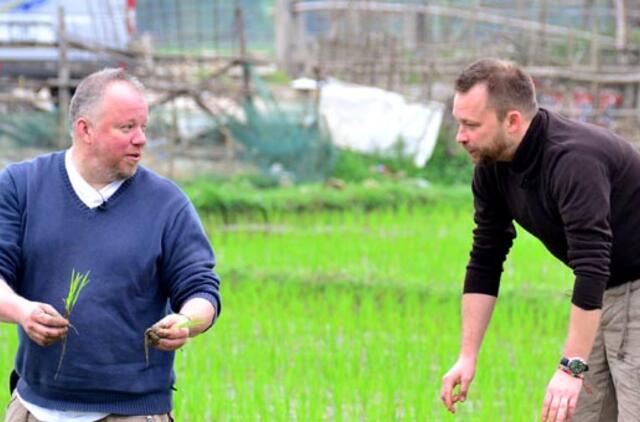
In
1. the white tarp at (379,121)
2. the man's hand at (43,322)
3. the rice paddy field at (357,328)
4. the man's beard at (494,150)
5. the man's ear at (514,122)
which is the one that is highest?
the man's ear at (514,122)

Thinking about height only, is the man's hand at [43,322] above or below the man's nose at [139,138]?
below

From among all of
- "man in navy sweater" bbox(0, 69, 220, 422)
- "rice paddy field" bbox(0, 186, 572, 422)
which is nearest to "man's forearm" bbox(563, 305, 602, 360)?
Answer: "man in navy sweater" bbox(0, 69, 220, 422)

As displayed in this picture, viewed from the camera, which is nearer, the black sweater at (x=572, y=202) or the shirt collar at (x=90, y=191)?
the shirt collar at (x=90, y=191)

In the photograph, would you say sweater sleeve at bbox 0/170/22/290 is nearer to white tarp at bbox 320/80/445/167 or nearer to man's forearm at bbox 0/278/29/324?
man's forearm at bbox 0/278/29/324

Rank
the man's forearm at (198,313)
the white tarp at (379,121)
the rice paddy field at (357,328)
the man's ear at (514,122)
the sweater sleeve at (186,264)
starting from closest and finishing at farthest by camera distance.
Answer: the man's forearm at (198,313) → the sweater sleeve at (186,264) → the man's ear at (514,122) → the rice paddy field at (357,328) → the white tarp at (379,121)

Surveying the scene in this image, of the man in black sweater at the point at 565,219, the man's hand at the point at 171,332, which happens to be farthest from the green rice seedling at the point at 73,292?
the man in black sweater at the point at 565,219

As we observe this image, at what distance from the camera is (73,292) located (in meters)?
3.81

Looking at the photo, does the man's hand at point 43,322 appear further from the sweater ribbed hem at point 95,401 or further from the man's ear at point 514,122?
the man's ear at point 514,122

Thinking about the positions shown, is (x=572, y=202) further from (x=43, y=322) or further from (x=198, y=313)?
(x=43, y=322)

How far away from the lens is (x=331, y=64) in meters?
17.5

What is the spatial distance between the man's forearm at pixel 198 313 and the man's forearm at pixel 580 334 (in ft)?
3.40

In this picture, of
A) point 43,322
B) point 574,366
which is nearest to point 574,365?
point 574,366

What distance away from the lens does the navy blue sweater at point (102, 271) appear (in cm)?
385

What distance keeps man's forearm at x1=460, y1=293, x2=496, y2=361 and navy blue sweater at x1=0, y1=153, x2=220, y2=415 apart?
1.04 metres
